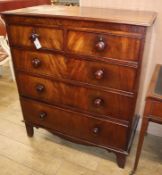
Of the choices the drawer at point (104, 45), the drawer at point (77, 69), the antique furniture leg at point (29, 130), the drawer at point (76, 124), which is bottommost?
the antique furniture leg at point (29, 130)

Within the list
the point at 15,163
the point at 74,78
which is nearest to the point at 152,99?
the point at 74,78

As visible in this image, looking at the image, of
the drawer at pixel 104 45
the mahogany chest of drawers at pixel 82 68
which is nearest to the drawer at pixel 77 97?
the mahogany chest of drawers at pixel 82 68

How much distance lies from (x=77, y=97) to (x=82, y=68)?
210mm

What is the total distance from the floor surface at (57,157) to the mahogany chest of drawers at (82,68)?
0.53ft

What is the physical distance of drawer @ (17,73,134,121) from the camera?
1113 millimetres

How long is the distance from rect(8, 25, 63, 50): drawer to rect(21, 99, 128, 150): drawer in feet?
1.46

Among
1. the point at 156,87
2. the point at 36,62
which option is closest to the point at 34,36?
the point at 36,62

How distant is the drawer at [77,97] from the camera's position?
3.65 feet

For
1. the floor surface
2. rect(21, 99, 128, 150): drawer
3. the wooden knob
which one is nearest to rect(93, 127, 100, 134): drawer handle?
rect(21, 99, 128, 150): drawer

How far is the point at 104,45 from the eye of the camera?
0.97 meters

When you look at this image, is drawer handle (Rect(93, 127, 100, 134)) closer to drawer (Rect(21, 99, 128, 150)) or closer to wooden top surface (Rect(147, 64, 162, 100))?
drawer (Rect(21, 99, 128, 150))

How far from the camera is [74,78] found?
1.16m

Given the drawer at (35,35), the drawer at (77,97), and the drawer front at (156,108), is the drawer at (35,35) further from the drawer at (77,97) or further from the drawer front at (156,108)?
the drawer front at (156,108)

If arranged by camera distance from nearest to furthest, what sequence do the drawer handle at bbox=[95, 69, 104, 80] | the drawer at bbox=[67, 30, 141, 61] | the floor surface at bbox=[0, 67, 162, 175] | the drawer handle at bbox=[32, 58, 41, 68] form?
the drawer at bbox=[67, 30, 141, 61] < the drawer handle at bbox=[95, 69, 104, 80] < the drawer handle at bbox=[32, 58, 41, 68] < the floor surface at bbox=[0, 67, 162, 175]
